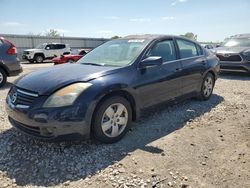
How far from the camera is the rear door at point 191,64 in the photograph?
5324 millimetres

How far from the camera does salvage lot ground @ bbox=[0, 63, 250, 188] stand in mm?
3057

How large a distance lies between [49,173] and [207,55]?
459cm

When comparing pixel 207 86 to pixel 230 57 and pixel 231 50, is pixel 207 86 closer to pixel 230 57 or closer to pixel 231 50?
pixel 230 57

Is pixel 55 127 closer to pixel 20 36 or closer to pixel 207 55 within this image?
pixel 207 55

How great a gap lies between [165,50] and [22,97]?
8.76 feet

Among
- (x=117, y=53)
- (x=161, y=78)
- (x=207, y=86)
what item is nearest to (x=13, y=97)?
(x=117, y=53)

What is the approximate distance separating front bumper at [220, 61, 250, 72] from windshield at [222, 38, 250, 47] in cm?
145

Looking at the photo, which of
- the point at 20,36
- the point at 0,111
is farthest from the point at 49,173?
the point at 20,36

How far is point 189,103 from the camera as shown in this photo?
603cm

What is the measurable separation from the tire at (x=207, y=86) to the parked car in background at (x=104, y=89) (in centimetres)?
78

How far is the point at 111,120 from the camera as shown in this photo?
3842mm

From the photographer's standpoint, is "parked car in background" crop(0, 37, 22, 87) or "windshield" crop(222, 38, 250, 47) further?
"windshield" crop(222, 38, 250, 47)

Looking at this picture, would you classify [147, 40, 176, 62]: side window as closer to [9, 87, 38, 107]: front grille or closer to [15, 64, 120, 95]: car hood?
[15, 64, 120, 95]: car hood

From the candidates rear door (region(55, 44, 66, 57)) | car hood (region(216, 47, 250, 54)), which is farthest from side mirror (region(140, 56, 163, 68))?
rear door (region(55, 44, 66, 57))
